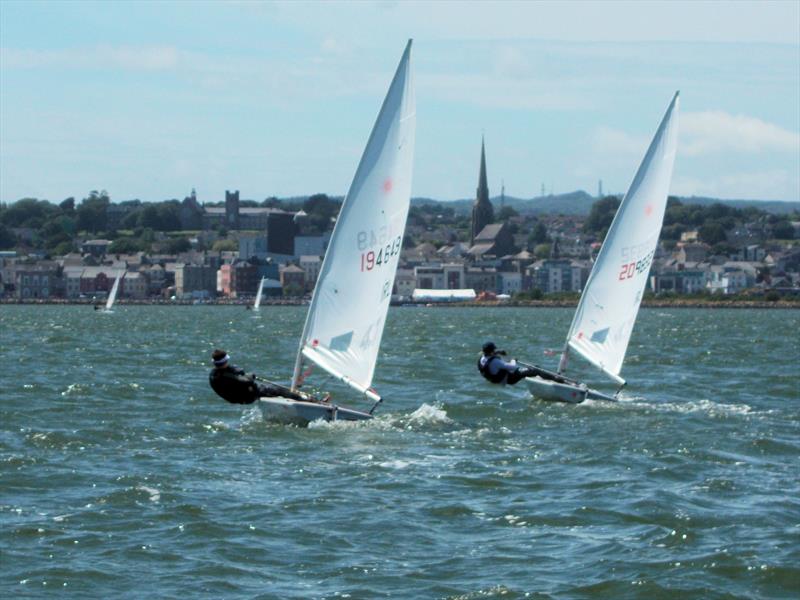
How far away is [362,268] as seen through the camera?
22.2 m

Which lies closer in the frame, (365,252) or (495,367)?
(365,252)

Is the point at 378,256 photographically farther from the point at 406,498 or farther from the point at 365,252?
the point at 406,498

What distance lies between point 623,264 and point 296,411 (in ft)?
28.8

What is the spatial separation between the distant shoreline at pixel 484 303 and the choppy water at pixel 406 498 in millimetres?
123528

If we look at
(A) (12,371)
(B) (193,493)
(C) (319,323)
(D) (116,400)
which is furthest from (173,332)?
(B) (193,493)

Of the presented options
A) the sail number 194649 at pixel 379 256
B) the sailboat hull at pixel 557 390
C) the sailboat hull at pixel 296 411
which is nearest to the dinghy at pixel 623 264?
the sailboat hull at pixel 557 390

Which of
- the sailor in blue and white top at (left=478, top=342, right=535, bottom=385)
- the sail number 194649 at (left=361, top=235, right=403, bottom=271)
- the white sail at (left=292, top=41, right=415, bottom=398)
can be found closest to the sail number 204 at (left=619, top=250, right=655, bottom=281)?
the sailor in blue and white top at (left=478, top=342, right=535, bottom=385)

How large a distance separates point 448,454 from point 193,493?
158 inches

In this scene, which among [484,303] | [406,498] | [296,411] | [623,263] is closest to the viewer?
[406,498]

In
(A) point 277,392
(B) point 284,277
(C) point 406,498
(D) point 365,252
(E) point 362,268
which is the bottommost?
(B) point 284,277

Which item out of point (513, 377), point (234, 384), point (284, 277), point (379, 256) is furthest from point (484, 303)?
point (234, 384)

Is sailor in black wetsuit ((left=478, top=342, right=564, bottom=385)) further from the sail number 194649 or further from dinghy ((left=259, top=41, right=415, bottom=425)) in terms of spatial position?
the sail number 194649

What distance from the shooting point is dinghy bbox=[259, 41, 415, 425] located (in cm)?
2134

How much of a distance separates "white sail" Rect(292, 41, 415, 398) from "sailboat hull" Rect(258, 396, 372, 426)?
0.68 metres
